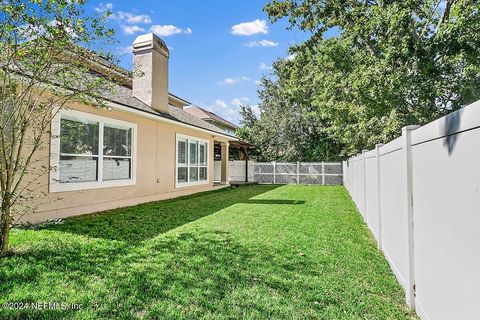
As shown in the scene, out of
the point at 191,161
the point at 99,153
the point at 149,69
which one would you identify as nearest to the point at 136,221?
the point at 99,153

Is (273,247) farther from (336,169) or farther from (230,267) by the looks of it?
(336,169)

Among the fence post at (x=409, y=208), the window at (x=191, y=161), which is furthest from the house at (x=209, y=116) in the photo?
the fence post at (x=409, y=208)

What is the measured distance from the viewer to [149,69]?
1196cm

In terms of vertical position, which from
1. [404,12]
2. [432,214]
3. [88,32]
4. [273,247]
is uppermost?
[404,12]

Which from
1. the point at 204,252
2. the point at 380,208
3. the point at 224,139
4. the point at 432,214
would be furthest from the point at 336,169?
the point at 432,214

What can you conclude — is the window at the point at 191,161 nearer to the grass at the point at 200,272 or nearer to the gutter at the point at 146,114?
the gutter at the point at 146,114

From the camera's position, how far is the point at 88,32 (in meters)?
4.50

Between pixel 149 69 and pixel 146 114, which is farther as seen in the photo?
pixel 149 69

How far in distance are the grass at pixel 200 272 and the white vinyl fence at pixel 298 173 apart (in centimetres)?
1558

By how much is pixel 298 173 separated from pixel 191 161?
11141mm

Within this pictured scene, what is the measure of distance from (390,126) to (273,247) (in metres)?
9.11

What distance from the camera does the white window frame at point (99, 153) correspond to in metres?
6.99

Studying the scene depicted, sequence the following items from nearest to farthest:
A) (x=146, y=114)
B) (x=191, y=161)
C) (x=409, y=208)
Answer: (x=409, y=208)
(x=146, y=114)
(x=191, y=161)

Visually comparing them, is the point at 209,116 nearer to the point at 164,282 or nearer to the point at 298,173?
the point at 298,173
